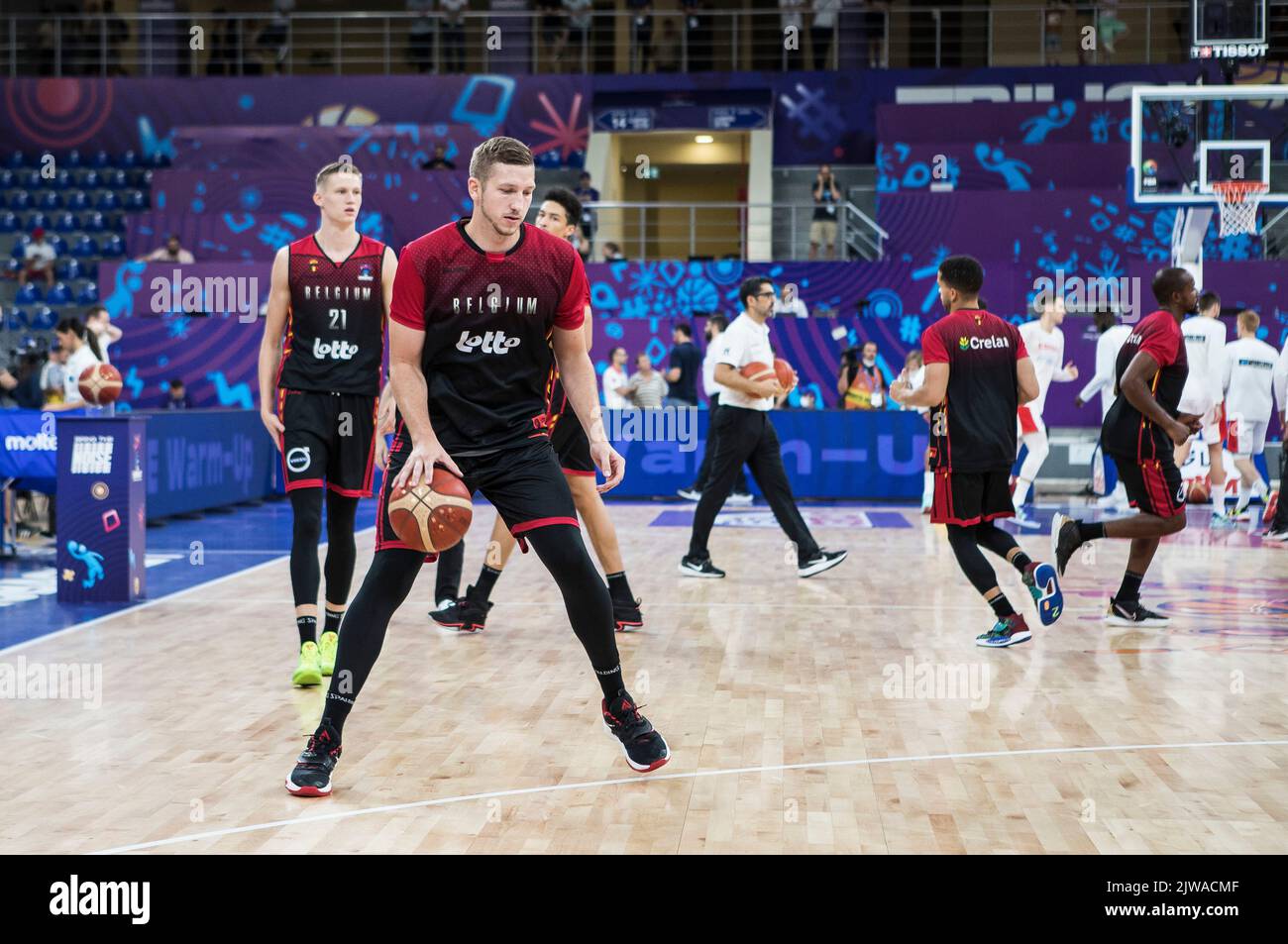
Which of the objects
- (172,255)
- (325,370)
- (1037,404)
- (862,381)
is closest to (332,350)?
(325,370)

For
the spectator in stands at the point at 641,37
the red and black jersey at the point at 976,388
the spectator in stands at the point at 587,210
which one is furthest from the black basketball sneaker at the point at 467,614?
the spectator in stands at the point at 641,37

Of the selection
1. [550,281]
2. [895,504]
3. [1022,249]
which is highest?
[1022,249]

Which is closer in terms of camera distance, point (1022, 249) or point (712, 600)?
point (712, 600)

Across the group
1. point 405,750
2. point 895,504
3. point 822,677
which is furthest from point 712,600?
point 895,504

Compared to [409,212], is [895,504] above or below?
below

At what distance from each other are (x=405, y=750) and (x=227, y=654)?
2.24 meters

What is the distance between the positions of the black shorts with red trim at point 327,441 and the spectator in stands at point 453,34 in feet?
67.3

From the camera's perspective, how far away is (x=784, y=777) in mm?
4566

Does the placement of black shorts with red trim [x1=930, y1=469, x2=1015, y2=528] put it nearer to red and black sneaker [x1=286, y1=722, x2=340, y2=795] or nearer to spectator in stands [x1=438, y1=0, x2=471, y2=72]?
red and black sneaker [x1=286, y1=722, x2=340, y2=795]

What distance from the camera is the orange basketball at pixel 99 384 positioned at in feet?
26.9

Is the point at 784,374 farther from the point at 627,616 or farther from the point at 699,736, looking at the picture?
the point at 699,736

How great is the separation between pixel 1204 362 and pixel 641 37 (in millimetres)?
17052
